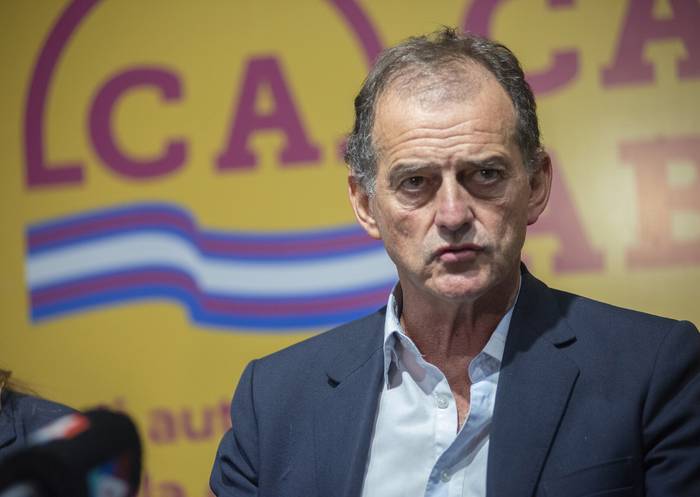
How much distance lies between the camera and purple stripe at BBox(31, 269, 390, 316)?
2822 millimetres

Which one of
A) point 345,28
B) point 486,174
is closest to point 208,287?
point 345,28

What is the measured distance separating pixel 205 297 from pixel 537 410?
1.44 metres

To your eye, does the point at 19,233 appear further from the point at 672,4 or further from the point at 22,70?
the point at 672,4

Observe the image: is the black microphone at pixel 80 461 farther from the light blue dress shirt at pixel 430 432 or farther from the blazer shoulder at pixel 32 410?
the blazer shoulder at pixel 32 410

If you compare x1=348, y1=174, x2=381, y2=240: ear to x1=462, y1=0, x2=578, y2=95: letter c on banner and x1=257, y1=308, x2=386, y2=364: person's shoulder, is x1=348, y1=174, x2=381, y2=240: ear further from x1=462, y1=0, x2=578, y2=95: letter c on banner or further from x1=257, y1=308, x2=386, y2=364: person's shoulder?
x1=462, y1=0, x2=578, y2=95: letter c on banner

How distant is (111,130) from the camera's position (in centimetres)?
296

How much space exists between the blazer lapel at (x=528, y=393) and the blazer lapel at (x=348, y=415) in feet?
0.81

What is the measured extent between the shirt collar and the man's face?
0.08 metres

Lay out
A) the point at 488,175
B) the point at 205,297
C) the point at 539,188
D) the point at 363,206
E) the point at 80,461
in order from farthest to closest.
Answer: the point at 205,297, the point at 363,206, the point at 539,188, the point at 488,175, the point at 80,461

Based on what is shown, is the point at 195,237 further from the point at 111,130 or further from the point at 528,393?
the point at 528,393

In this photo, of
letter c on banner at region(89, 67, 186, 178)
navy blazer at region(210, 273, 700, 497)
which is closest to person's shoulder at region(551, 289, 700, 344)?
navy blazer at region(210, 273, 700, 497)

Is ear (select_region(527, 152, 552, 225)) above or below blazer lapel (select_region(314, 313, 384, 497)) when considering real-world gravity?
above

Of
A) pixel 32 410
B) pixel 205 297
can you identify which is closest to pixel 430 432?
pixel 32 410

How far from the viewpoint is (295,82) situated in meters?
2.88
